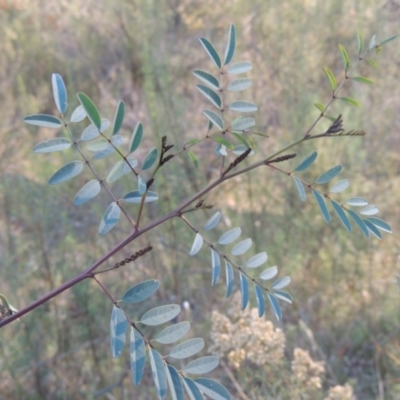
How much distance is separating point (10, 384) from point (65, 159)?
1022 mm

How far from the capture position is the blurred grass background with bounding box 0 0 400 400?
2115mm

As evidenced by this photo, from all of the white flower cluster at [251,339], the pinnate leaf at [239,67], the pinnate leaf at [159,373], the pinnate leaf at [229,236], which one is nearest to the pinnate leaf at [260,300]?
the pinnate leaf at [229,236]

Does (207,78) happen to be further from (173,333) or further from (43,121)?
(173,333)

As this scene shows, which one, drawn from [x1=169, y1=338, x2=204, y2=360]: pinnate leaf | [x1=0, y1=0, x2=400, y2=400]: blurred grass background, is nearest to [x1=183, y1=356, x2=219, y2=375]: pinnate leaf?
[x1=169, y1=338, x2=204, y2=360]: pinnate leaf

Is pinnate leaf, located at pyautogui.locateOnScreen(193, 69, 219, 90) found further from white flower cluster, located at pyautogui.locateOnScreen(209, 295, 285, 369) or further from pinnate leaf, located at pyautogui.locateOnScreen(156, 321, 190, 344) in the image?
white flower cluster, located at pyautogui.locateOnScreen(209, 295, 285, 369)

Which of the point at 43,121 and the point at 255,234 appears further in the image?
the point at 255,234

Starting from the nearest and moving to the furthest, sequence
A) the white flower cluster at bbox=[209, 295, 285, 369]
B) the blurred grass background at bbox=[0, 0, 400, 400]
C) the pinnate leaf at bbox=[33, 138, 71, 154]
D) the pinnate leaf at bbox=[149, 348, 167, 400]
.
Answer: the pinnate leaf at bbox=[149, 348, 167, 400] < the pinnate leaf at bbox=[33, 138, 71, 154] < the white flower cluster at bbox=[209, 295, 285, 369] < the blurred grass background at bbox=[0, 0, 400, 400]

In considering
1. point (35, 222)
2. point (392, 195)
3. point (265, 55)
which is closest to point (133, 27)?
point (265, 55)

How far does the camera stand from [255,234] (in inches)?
86.5

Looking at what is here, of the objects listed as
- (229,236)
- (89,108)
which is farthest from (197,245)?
(89,108)

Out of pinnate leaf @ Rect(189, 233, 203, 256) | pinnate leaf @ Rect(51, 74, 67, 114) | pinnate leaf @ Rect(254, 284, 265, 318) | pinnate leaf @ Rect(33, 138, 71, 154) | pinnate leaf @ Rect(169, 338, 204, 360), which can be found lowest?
pinnate leaf @ Rect(169, 338, 204, 360)

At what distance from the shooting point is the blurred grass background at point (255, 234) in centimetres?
212

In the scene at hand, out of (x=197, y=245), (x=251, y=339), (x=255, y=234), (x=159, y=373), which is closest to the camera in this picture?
(x=159, y=373)

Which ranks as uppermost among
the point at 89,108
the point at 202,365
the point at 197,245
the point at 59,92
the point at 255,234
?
the point at 255,234
